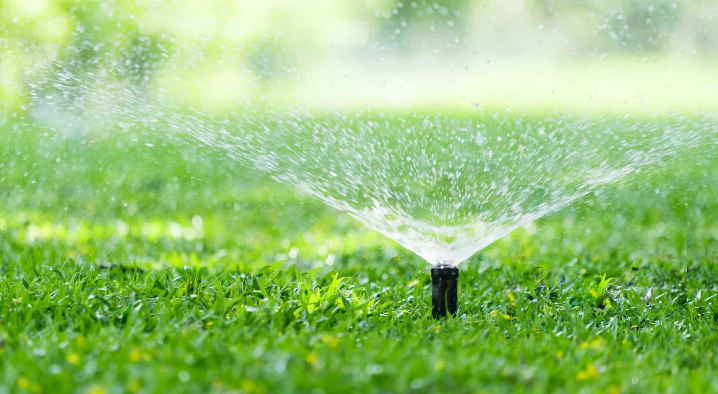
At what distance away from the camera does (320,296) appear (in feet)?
12.1

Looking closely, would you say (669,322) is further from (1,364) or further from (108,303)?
(1,364)

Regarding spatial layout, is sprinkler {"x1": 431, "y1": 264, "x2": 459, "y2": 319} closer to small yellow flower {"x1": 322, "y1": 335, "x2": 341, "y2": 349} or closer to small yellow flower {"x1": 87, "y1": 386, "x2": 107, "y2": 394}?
small yellow flower {"x1": 322, "y1": 335, "x2": 341, "y2": 349}

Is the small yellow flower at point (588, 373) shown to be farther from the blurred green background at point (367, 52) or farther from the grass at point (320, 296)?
the blurred green background at point (367, 52)


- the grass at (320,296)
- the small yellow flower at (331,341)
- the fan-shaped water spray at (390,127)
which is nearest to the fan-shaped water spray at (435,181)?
the fan-shaped water spray at (390,127)

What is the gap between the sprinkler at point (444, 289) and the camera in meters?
3.54

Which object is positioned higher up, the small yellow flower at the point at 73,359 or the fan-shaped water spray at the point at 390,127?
the small yellow flower at the point at 73,359

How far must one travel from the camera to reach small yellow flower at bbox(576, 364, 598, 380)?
8.45ft

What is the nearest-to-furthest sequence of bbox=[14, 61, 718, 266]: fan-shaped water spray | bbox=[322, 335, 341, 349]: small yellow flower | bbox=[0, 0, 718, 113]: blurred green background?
bbox=[322, 335, 341, 349]: small yellow flower < bbox=[14, 61, 718, 266]: fan-shaped water spray < bbox=[0, 0, 718, 113]: blurred green background

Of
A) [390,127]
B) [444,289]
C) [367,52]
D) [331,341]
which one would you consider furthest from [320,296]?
[367,52]

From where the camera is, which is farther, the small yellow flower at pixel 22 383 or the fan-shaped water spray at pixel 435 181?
the fan-shaped water spray at pixel 435 181

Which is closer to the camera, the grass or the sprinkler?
the grass

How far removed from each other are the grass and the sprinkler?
0.10 m

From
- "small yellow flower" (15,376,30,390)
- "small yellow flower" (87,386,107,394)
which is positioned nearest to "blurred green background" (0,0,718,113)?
"small yellow flower" (15,376,30,390)

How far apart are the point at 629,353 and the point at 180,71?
34.7ft
